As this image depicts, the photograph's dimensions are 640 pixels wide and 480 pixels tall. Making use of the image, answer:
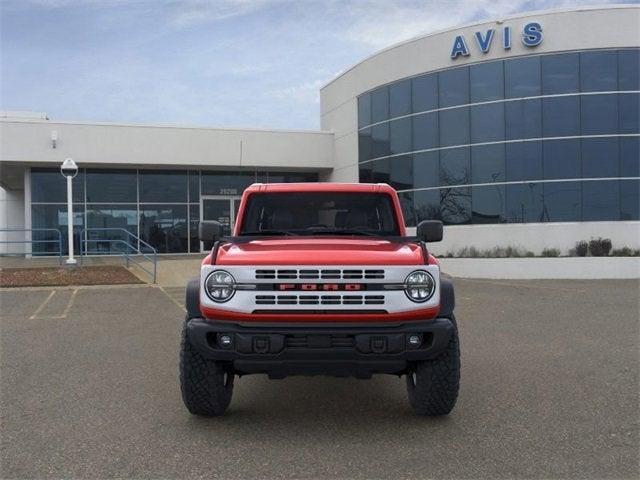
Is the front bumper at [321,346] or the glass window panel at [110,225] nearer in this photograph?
the front bumper at [321,346]

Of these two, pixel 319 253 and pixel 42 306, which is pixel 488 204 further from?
pixel 319 253

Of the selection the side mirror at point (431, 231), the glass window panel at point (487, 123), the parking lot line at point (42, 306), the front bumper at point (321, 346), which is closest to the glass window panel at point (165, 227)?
the parking lot line at point (42, 306)

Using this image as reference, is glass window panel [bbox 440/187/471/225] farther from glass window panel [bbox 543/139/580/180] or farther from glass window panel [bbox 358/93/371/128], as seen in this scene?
glass window panel [bbox 358/93/371/128]

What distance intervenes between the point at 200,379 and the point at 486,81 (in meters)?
18.5

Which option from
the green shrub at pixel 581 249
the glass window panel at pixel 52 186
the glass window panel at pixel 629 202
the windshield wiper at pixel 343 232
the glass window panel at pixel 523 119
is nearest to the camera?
the windshield wiper at pixel 343 232

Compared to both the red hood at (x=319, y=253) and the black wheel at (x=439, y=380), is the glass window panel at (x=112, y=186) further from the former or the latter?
the black wheel at (x=439, y=380)

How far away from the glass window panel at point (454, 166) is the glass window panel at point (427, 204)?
0.60 metres

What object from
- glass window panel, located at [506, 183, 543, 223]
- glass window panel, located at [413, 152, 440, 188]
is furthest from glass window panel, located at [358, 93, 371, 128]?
glass window panel, located at [506, 183, 543, 223]

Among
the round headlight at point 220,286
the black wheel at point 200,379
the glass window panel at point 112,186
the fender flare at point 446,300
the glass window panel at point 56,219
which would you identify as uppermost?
the glass window panel at point 112,186

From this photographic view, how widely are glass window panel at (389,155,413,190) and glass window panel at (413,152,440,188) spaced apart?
0.77ft

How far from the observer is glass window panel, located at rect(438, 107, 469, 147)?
2116 cm

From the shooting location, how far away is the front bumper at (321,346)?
169 inches

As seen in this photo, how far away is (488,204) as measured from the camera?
20609 millimetres

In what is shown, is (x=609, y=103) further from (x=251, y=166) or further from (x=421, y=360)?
(x=421, y=360)
